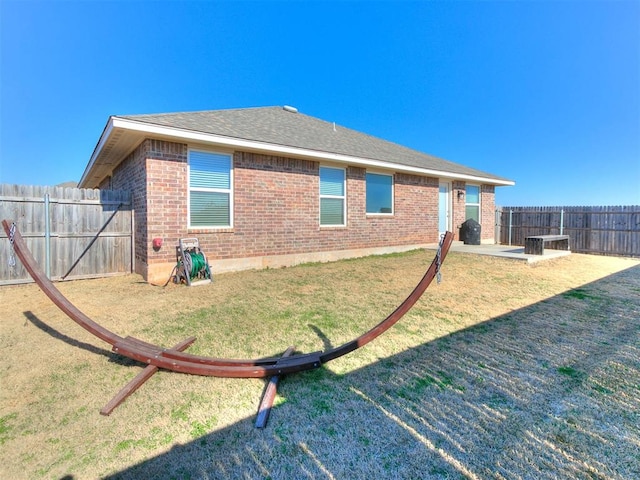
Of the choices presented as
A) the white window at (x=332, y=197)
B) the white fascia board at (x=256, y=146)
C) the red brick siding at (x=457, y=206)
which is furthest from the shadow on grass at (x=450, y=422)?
the red brick siding at (x=457, y=206)

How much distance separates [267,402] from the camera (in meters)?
2.35

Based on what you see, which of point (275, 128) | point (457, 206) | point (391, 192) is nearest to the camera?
point (275, 128)

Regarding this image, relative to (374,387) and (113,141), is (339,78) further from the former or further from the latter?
(374,387)

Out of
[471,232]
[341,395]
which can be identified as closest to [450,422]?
[341,395]

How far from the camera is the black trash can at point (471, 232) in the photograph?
40.0 ft

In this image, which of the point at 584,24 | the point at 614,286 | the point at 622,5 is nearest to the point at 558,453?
the point at 614,286

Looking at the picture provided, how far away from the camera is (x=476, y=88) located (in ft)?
50.6

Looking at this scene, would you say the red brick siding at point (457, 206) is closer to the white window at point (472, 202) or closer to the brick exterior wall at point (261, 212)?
the white window at point (472, 202)

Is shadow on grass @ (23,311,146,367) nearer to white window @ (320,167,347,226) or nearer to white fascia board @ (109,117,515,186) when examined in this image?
white fascia board @ (109,117,515,186)

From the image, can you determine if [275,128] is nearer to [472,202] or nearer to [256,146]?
[256,146]

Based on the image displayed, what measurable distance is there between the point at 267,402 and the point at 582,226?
16.3 m

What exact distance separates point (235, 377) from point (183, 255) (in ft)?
13.0

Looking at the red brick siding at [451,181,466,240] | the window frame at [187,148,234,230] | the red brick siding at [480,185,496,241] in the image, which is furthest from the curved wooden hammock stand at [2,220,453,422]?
the red brick siding at [480,185,496,241]

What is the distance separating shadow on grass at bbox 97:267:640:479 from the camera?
177cm
